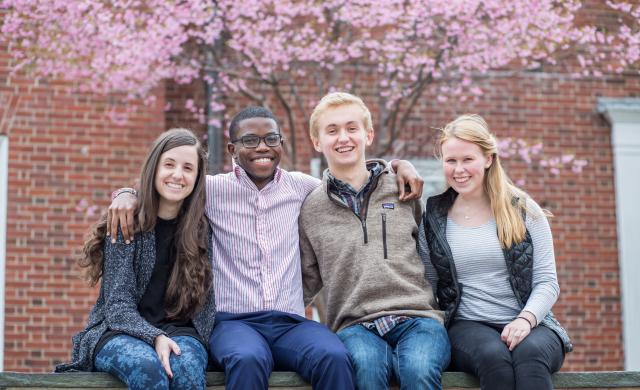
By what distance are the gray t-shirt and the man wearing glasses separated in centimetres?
35

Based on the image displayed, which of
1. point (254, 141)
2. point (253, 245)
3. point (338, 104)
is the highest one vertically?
point (338, 104)

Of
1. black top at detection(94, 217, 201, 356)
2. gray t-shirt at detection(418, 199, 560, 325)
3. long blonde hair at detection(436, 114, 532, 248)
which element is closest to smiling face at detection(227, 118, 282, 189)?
black top at detection(94, 217, 201, 356)

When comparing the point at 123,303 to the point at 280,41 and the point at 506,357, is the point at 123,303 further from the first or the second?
the point at 280,41

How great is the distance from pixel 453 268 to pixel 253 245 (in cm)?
89

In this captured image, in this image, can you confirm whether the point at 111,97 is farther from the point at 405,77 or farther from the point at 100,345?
the point at 100,345

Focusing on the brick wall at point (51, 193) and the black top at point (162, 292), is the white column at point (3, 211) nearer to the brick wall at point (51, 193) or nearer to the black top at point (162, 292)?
the brick wall at point (51, 193)

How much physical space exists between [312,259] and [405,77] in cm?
405

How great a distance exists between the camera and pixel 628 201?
8.55 metres

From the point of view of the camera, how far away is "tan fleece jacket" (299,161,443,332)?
3.90 metres

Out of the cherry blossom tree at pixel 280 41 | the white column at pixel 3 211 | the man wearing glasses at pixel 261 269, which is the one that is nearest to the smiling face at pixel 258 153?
the man wearing glasses at pixel 261 269

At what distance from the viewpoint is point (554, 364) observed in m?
3.73

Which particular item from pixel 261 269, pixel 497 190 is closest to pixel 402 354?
pixel 261 269

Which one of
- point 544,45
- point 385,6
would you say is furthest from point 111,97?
point 544,45

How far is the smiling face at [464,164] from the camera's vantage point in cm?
404
